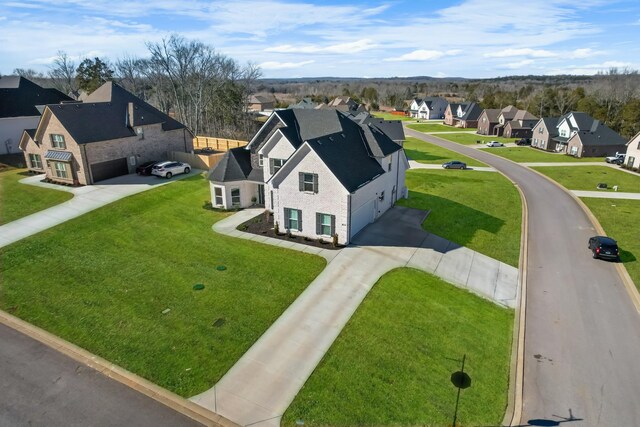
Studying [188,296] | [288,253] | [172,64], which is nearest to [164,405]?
[188,296]


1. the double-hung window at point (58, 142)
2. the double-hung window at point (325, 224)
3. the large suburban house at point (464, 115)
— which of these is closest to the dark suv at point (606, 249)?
the double-hung window at point (325, 224)

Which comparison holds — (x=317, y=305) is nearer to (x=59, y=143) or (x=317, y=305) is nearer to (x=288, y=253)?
(x=288, y=253)

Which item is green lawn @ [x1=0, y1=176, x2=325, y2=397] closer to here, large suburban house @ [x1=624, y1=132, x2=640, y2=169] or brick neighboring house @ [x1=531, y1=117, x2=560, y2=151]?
large suburban house @ [x1=624, y1=132, x2=640, y2=169]

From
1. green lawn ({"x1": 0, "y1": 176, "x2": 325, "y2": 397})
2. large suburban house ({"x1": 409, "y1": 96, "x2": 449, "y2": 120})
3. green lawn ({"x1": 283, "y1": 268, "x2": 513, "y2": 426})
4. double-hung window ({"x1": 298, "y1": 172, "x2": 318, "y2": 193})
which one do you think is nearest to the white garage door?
double-hung window ({"x1": 298, "y1": 172, "x2": 318, "y2": 193})

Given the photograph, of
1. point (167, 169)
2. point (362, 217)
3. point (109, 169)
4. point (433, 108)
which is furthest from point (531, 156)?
point (433, 108)

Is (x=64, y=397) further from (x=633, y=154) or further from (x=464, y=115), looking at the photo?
(x=464, y=115)

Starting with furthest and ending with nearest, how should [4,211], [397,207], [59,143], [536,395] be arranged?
[59,143] → [397,207] → [4,211] → [536,395]
